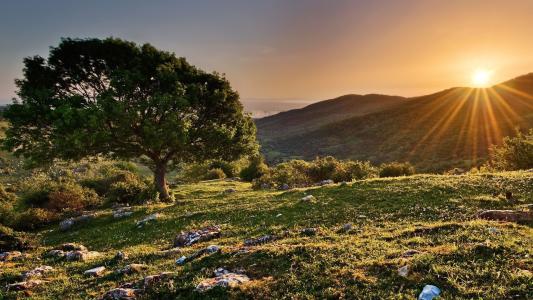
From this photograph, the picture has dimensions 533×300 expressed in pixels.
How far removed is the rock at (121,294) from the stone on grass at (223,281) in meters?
2.01

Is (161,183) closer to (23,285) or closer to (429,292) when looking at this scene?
(23,285)

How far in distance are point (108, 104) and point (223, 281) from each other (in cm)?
2158

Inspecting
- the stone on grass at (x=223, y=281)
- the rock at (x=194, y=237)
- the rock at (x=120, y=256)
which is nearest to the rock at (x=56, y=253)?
the rock at (x=120, y=256)

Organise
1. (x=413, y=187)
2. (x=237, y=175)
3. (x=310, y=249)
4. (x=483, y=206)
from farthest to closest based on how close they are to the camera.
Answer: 1. (x=237, y=175)
2. (x=413, y=187)
3. (x=483, y=206)
4. (x=310, y=249)

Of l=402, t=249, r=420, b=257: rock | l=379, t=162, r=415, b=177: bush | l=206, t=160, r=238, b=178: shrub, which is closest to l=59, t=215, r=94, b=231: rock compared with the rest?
l=402, t=249, r=420, b=257: rock

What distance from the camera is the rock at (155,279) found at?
11.4 m

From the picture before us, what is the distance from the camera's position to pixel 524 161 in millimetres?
40750

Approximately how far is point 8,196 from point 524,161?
57.9 metres

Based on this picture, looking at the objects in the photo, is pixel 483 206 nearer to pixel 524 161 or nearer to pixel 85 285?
pixel 85 285

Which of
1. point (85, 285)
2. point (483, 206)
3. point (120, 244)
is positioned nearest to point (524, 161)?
point (483, 206)

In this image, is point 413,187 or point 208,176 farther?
point 208,176

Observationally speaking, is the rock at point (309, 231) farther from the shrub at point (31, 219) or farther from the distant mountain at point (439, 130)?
the distant mountain at point (439, 130)

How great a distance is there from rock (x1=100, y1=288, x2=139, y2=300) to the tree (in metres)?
18.5

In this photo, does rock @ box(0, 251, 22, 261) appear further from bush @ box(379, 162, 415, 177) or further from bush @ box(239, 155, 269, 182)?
bush @ box(239, 155, 269, 182)
